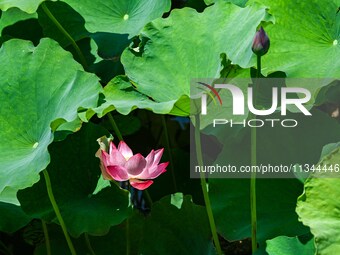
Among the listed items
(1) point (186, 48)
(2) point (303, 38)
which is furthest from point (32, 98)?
(2) point (303, 38)

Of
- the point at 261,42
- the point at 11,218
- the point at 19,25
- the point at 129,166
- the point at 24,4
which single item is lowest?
the point at 11,218

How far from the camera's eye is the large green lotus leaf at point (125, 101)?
5.63 ft

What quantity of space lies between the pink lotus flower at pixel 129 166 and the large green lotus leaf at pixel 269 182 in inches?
7.1

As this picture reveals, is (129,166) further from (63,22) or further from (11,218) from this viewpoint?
(63,22)

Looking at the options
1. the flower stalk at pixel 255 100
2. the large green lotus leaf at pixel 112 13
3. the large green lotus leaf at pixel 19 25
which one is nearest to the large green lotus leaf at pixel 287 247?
the flower stalk at pixel 255 100

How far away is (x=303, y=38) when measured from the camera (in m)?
1.99

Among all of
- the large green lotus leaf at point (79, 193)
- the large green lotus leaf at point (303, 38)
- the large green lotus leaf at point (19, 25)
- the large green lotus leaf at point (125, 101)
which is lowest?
the large green lotus leaf at point (79, 193)

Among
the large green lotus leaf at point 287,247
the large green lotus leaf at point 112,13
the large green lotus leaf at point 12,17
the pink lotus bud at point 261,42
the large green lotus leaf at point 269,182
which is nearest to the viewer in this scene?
the pink lotus bud at point 261,42

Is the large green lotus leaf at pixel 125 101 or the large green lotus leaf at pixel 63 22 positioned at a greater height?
the large green lotus leaf at pixel 125 101

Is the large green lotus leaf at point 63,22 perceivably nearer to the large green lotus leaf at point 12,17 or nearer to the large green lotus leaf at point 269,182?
the large green lotus leaf at point 12,17

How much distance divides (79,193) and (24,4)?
0.47 meters

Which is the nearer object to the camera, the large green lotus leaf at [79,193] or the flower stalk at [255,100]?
the flower stalk at [255,100]

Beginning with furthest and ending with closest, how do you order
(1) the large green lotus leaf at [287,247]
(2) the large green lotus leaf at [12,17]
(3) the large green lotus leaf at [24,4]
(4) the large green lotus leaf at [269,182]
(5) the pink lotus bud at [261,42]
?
(2) the large green lotus leaf at [12,17], (3) the large green lotus leaf at [24,4], (4) the large green lotus leaf at [269,182], (1) the large green lotus leaf at [287,247], (5) the pink lotus bud at [261,42]

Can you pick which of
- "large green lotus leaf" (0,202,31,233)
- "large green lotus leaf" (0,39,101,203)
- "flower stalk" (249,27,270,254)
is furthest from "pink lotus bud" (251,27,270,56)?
"large green lotus leaf" (0,202,31,233)
